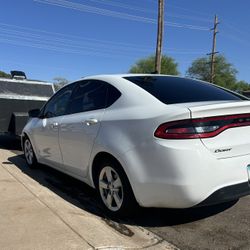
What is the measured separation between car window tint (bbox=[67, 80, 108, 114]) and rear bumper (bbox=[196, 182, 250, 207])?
1624 millimetres

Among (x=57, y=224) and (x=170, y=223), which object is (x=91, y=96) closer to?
(x=57, y=224)

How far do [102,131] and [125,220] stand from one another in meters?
0.98

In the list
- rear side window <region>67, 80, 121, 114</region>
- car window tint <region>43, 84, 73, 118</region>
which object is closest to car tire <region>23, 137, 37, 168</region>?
car window tint <region>43, 84, 73, 118</region>

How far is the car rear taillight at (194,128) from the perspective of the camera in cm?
352

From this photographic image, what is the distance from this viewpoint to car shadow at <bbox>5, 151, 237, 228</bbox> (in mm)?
4262

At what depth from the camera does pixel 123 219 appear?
168 inches

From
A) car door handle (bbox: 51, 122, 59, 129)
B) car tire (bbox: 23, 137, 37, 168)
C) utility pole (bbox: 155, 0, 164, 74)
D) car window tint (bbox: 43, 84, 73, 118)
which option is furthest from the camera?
utility pole (bbox: 155, 0, 164, 74)

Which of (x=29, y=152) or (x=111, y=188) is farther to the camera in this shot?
(x=29, y=152)

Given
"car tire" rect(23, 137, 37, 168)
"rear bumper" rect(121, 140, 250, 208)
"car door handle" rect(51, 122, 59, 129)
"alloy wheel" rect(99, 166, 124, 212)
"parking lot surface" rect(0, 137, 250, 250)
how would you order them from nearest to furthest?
"rear bumper" rect(121, 140, 250, 208)
"parking lot surface" rect(0, 137, 250, 250)
"alloy wheel" rect(99, 166, 124, 212)
"car door handle" rect(51, 122, 59, 129)
"car tire" rect(23, 137, 37, 168)

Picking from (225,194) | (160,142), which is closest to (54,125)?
(160,142)

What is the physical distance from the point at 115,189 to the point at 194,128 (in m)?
1.21

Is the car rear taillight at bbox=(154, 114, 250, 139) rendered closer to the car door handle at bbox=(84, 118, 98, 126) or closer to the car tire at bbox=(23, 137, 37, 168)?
the car door handle at bbox=(84, 118, 98, 126)

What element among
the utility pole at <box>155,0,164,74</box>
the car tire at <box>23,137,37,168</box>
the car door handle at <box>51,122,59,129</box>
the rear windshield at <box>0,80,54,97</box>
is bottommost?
the car tire at <box>23,137,37,168</box>

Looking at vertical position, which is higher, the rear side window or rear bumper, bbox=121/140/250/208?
the rear side window
